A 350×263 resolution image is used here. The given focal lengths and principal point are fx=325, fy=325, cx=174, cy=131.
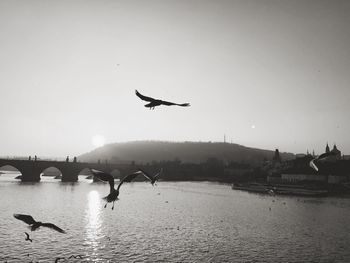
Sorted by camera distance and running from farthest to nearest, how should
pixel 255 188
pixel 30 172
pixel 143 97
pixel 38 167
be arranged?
pixel 38 167, pixel 30 172, pixel 255 188, pixel 143 97

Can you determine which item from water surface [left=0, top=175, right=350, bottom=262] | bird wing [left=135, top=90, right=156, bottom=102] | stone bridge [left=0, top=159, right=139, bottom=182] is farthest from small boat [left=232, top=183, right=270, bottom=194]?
bird wing [left=135, top=90, right=156, bottom=102]

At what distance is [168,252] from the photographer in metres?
30.1

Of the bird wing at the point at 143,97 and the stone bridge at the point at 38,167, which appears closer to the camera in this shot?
the bird wing at the point at 143,97

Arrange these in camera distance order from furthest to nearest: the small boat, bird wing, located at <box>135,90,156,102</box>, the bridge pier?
the bridge pier < the small boat < bird wing, located at <box>135,90,156,102</box>

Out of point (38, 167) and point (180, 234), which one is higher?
point (38, 167)

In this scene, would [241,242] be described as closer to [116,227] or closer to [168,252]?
[168,252]

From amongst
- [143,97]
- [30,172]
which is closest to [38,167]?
[30,172]

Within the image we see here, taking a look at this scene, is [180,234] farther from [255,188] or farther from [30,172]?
[30,172]

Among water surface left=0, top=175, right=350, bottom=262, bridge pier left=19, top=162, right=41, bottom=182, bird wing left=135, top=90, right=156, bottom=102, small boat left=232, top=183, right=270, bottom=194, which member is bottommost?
water surface left=0, top=175, right=350, bottom=262

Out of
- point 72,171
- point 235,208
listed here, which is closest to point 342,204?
point 235,208

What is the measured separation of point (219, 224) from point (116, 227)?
1404 centimetres

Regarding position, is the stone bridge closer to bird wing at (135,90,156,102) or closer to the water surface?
the water surface

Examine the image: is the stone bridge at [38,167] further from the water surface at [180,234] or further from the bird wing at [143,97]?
the bird wing at [143,97]

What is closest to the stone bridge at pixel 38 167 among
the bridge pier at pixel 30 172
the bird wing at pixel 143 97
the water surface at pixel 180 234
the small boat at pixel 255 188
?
the bridge pier at pixel 30 172
